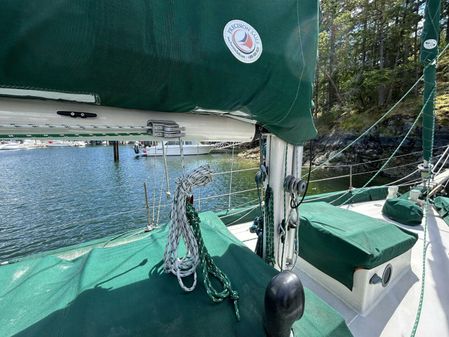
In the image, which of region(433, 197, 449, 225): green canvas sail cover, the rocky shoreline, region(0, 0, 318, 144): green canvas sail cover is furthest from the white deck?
the rocky shoreline

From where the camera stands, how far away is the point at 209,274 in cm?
117

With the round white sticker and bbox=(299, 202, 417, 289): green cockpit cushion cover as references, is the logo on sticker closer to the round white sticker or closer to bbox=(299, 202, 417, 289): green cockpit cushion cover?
bbox=(299, 202, 417, 289): green cockpit cushion cover

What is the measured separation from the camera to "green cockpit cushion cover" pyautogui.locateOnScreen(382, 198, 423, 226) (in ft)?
10.9

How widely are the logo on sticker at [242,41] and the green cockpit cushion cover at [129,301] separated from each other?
1.04 m

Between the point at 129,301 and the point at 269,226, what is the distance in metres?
1.00

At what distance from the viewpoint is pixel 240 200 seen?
8359 millimetres

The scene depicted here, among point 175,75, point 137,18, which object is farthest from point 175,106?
point 137,18

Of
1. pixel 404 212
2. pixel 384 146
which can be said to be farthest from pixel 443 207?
pixel 384 146

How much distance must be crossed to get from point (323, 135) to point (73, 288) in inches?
657

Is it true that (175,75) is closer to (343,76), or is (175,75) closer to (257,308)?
(257,308)

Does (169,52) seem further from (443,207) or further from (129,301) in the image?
(443,207)

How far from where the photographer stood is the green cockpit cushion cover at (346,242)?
179 cm

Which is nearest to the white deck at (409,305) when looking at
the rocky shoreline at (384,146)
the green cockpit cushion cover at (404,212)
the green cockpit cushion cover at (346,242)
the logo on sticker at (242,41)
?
the green cockpit cushion cover at (346,242)

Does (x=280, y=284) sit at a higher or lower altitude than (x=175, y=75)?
lower
